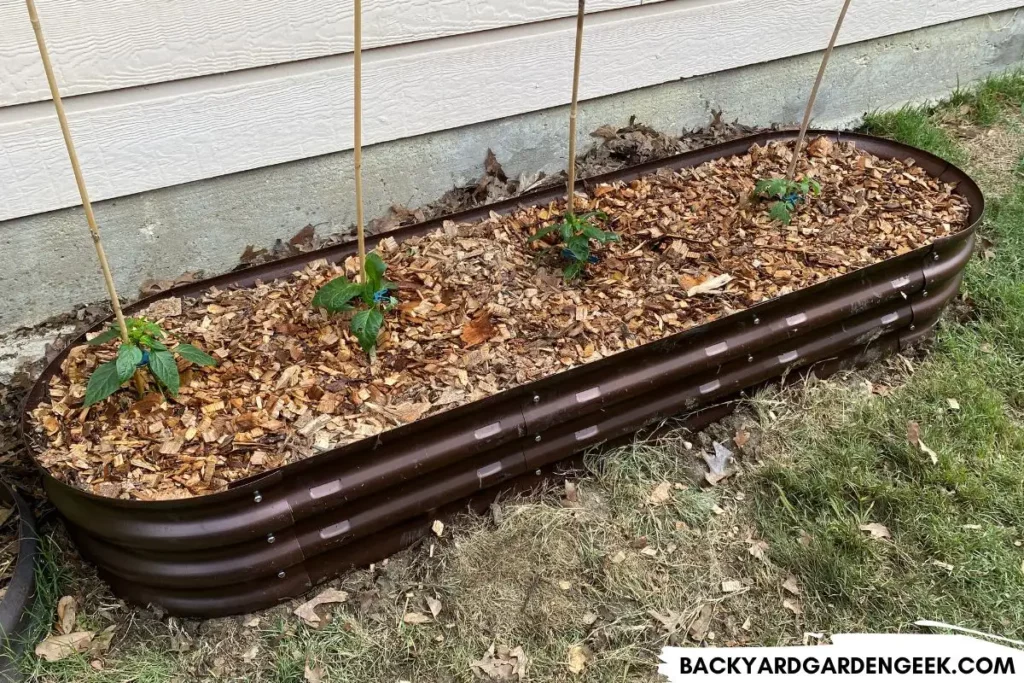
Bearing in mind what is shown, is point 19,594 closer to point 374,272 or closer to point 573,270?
point 374,272

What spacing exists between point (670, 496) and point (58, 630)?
1938 millimetres

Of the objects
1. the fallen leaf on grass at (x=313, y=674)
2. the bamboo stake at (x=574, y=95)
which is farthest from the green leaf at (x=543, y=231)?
the fallen leaf on grass at (x=313, y=674)

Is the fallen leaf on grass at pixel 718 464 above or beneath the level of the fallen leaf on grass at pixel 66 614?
above

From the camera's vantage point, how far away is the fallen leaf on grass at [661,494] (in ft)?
8.30

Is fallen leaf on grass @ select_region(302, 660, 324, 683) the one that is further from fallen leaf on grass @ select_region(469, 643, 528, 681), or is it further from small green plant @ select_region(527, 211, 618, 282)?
small green plant @ select_region(527, 211, 618, 282)

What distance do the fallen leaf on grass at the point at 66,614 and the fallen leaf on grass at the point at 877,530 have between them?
2.46 m

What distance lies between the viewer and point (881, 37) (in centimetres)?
411

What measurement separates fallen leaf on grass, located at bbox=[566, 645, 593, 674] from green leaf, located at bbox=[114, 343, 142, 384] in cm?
150

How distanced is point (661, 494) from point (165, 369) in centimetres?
163

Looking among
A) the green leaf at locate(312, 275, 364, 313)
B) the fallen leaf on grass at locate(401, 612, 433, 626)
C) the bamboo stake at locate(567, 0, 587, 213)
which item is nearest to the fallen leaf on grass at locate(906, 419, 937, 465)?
the bamboo stake at locate(567, 0, 587, 213)

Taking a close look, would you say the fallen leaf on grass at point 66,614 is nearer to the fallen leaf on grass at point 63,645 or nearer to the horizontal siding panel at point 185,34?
the fallen leaf on grass at point 63,645

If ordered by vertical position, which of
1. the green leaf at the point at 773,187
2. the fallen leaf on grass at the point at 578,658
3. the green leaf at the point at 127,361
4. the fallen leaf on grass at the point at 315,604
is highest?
the green leaf at the point at 773,187

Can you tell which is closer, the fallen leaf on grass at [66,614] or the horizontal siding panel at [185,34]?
the fallen leaf on grass at [66,614]

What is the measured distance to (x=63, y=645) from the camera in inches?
85.9
